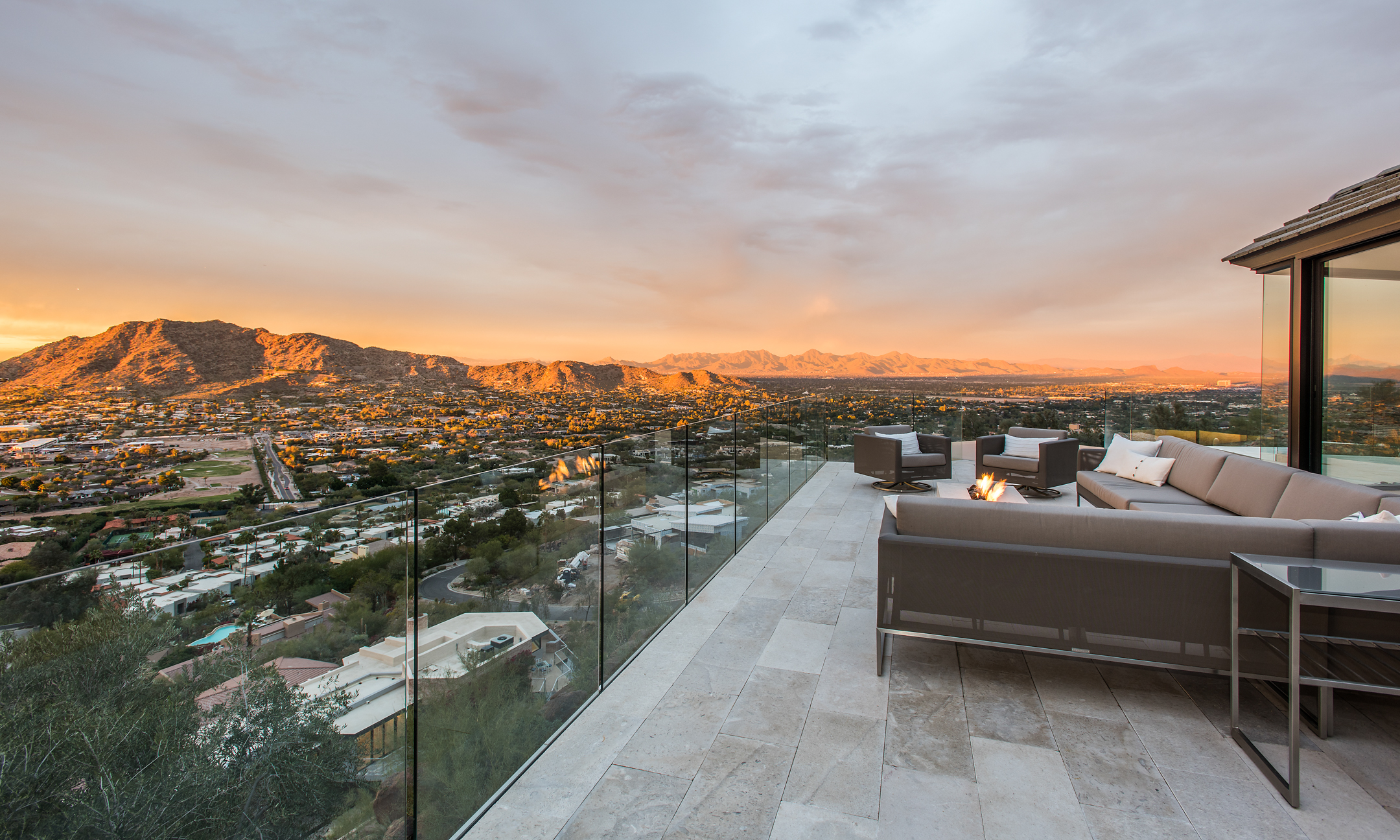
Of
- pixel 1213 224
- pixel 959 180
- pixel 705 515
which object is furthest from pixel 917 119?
pixel 705 515

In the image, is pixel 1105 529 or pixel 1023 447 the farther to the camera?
pixel 1023 447

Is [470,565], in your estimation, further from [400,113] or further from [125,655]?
[400,113]

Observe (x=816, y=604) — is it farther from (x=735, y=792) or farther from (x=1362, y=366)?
(x=1362, y=366)

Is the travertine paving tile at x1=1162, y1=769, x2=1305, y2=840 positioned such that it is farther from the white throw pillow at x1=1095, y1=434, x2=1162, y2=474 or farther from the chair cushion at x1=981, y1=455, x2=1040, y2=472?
the chair cushion at x1=981, y1=455, x2=1040, y2=472

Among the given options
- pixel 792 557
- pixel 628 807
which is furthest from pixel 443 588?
pixel 792 557

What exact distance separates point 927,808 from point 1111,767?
78 cm

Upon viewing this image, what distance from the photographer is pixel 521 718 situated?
208 cm

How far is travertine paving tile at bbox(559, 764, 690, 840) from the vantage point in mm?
1780

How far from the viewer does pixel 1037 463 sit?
6852 millimetres

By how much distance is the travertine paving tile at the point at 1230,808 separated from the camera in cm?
174

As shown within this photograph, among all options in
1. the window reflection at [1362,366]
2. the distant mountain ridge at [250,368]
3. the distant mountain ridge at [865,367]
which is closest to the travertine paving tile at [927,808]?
the window reflection at [1362,366]

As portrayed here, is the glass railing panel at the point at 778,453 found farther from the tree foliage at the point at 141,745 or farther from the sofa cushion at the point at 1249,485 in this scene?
the tree foliage at the point at 141,745

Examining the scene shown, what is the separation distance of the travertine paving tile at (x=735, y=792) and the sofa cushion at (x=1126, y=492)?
13.6 ft

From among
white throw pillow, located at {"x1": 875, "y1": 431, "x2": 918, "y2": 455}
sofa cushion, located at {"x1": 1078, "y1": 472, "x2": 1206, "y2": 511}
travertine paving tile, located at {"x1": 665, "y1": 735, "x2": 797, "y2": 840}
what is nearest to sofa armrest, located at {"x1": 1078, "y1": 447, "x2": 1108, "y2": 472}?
sofa cushion, located at {"x1": 1078, "y1": 472, "x2": 1206, "y2": 511}
